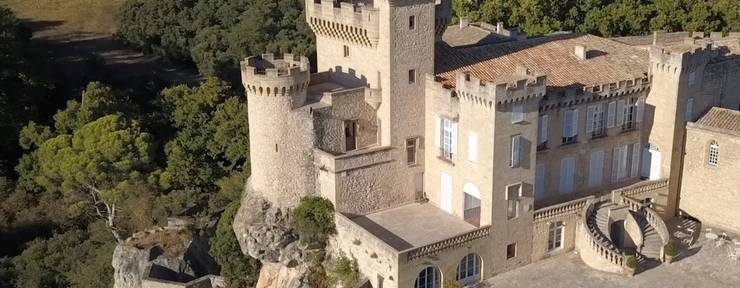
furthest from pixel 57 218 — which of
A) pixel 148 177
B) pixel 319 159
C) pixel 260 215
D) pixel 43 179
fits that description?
pixel 319 159

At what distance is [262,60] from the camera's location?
41344mm

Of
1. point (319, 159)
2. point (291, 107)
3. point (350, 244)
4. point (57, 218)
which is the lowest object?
point (57, 218)

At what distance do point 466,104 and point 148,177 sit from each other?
26.7 meters

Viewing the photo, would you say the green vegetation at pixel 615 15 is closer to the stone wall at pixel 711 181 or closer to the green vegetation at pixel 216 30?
the green vegetation at pixel 216 30

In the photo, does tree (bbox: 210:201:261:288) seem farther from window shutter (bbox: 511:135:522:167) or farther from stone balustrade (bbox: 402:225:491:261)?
window shutter (bbox: 511:135:522:167)

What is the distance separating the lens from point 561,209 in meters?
39.0

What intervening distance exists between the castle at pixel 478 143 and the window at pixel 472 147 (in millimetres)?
54

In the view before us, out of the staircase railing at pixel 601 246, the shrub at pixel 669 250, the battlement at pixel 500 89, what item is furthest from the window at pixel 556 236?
the battlement at pixel 500 89

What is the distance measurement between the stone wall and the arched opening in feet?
39.7

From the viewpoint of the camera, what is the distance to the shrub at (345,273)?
37031mm

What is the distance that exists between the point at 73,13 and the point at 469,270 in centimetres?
6888

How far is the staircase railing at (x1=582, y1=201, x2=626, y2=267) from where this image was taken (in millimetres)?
37156

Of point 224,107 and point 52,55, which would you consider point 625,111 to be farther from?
point 52,55

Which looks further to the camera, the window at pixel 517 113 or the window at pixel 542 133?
the window at pixel 542 133
